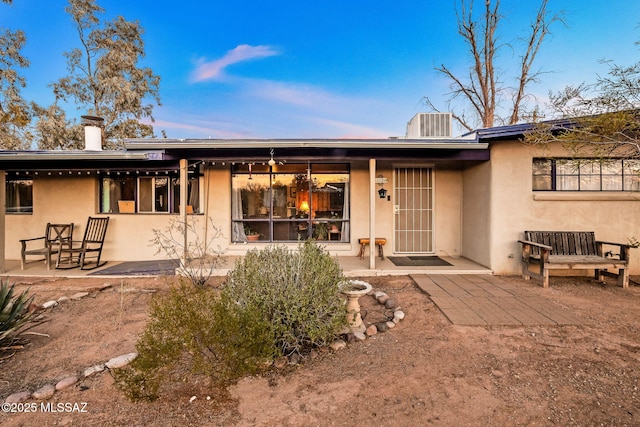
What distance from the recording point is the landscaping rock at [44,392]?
98.0 inches

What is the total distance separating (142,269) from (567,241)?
8.78 metres

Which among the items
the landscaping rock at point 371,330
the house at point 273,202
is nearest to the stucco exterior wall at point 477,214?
the house at point 273,202

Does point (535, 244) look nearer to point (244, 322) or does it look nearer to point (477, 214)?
point (477, 214)

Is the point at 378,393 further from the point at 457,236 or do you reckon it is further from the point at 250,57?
the point at 250,57

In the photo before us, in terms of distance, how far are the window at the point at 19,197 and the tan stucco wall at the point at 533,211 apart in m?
11.1

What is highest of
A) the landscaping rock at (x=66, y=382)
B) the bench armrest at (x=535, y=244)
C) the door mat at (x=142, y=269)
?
the bench armrest at (x=535, y=244)

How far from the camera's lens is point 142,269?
6676mm

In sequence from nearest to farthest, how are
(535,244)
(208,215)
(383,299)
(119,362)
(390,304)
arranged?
(119,362), (390,304), (383,299), (535,244), (208,215)

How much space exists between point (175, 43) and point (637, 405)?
16.6 meters

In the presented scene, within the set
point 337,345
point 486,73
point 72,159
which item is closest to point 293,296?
point 337,345

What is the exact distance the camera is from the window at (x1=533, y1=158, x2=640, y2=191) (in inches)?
245

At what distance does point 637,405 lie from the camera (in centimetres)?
232

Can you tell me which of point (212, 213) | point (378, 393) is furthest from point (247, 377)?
point (212, 213)

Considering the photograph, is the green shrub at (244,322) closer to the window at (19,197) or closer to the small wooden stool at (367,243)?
the small wooden stool at (367,243)
